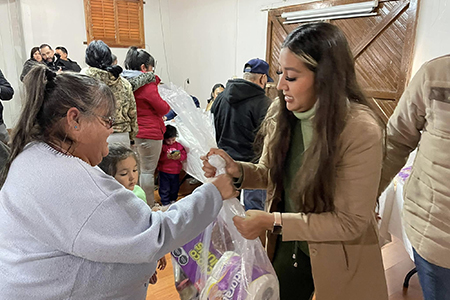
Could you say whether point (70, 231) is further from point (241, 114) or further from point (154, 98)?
point (154, 98)

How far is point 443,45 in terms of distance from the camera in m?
2.83

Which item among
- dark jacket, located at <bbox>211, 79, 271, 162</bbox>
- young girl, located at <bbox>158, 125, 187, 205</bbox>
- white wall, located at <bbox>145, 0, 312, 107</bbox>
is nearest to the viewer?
dark jacket, located at <bbox>211, 79, 271, 162</bbox>

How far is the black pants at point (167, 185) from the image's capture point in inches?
133

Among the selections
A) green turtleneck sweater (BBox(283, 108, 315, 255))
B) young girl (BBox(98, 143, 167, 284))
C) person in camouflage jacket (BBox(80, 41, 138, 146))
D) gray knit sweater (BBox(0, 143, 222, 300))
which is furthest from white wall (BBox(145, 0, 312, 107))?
gray knit sweater (BBox(0, 143, 222, 300))

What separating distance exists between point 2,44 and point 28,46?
1.31ft

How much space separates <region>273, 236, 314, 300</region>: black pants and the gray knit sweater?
52 centimetres

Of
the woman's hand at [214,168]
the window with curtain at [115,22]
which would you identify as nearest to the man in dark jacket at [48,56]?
the window with curtain at [115,22]

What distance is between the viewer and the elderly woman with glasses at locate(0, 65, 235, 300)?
692mm

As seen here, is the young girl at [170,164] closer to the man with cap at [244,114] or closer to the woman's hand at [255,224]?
the man with cap at [244,114]

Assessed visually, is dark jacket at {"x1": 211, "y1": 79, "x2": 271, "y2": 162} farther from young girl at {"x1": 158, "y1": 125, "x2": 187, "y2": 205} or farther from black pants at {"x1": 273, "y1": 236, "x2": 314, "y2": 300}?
black pants at {"x1": 273, "y1": 236, "x2": 314, "y2": 300}

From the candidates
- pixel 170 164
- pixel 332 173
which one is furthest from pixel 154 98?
pixel 332 173

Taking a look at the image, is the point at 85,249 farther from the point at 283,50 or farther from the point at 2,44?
the point at 2,44

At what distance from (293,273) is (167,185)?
237 cm

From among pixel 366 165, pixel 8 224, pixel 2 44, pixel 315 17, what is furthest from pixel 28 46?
pixel 366 165
